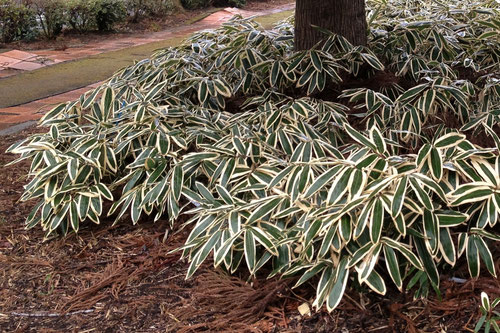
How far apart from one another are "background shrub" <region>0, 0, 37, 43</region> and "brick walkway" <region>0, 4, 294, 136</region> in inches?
26.2

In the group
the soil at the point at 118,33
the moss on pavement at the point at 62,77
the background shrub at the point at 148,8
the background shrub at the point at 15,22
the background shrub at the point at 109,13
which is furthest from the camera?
the background shrub at the point at 148,8

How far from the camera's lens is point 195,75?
4020mm

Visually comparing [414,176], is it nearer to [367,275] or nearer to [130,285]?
[367,275]

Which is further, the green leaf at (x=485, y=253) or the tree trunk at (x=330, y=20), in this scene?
the tree trunk at (x=330, y=20)

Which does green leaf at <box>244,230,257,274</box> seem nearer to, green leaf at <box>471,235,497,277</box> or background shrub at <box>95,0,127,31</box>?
green leaf at <box>471,235,497,277</box>

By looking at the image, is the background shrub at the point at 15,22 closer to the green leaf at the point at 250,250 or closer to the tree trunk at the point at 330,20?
the tree trunk at the point at 330,20

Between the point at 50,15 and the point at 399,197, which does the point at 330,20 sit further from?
the point at 50,15

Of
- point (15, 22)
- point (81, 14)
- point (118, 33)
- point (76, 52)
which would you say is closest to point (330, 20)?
point (76, 52)

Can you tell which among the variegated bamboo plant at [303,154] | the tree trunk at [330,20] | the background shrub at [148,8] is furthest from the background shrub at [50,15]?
the tree trunk at [330,20]

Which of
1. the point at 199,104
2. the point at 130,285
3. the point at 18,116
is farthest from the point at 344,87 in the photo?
the point at 18,116

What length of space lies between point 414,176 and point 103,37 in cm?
859

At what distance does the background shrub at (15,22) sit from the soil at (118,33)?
4.4 inches

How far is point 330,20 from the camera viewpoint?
3.94m

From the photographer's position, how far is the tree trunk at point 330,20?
12.8 ft
